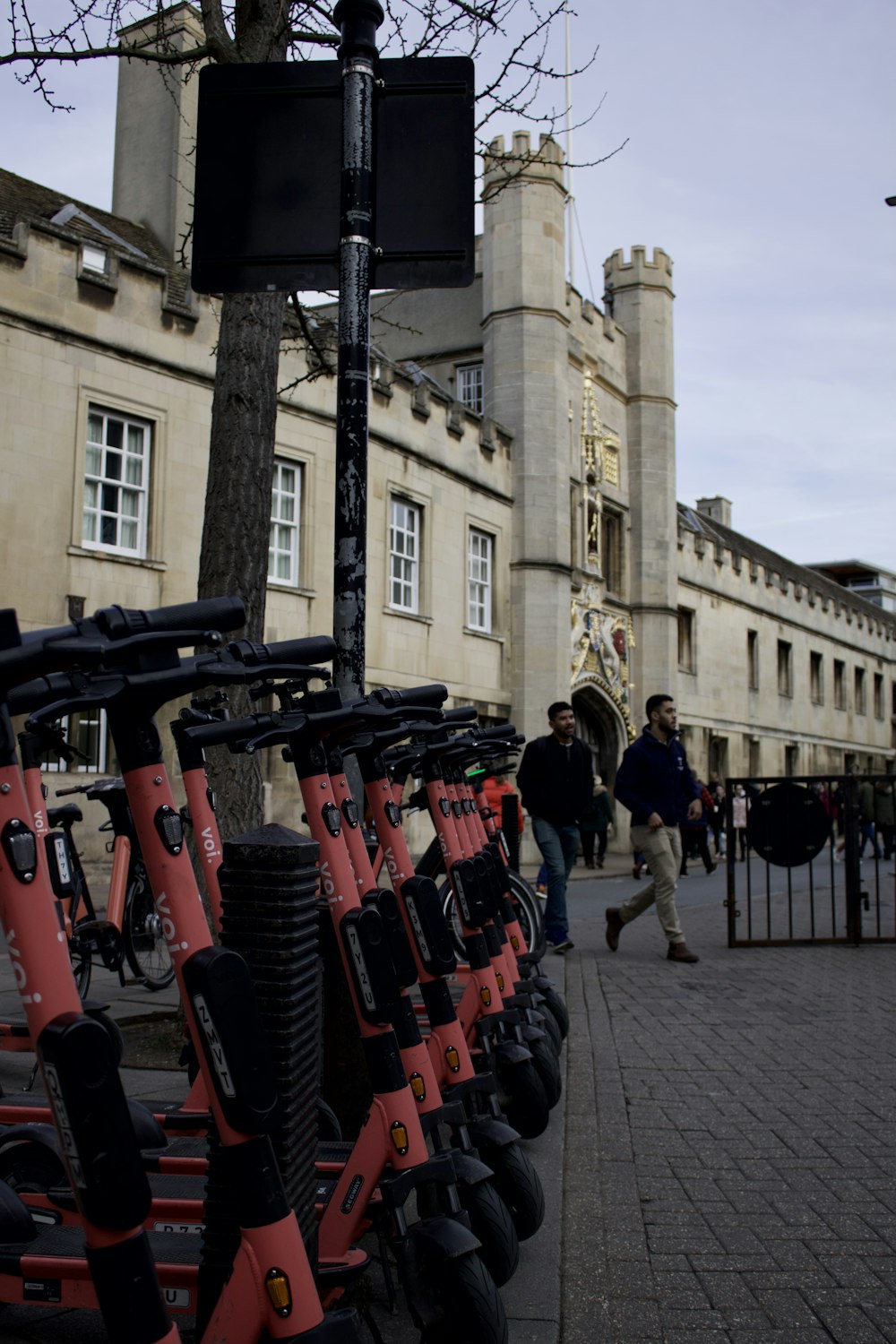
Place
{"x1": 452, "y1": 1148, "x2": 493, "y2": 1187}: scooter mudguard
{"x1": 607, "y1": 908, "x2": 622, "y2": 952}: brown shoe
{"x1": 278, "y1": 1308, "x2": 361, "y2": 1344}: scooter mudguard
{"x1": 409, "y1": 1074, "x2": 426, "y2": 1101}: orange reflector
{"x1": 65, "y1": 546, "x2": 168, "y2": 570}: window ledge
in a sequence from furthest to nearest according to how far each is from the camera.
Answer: {"x1": 65, "y1": 546, "x2": 168, "y2": 570}: window ledge
{"x1": 607, "y1": 908, "x2": 622, "y2": 952}: brown shoe
{"x1": 409, "y1": 1074, "x2": 426, "y2": 1101}: orange reflector
{"x1": 452, "y1": 1148, "x2": 493, "y2": 1187}: scooter mudguard
{"x1": 278, "y1": 1308, "x2": 361, "y2": 1344}: scooter mudguard

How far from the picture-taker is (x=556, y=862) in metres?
9.59

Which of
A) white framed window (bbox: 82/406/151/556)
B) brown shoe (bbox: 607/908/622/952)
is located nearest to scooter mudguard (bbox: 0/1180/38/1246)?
brown shoe (bbox: 607/908/622/952)

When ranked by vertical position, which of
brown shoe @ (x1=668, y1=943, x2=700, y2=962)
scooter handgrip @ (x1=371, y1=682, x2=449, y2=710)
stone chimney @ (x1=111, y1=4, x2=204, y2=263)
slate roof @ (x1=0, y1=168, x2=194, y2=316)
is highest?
stone chimney @ (x1=111, y1=4, x2=204, y2=263)

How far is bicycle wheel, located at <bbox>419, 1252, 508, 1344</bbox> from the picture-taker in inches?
98.0

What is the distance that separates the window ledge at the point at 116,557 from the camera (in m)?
15.2

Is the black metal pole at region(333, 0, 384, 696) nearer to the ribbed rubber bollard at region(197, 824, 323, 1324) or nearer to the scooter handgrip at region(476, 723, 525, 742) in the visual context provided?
the scooter handgrip at region(476, 723, 525, 742)

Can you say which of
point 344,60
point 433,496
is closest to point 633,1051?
point 344,60

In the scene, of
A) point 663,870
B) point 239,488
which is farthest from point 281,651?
point 663,870

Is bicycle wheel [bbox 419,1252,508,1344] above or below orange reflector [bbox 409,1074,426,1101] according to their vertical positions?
below

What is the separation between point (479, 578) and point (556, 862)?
15.6m

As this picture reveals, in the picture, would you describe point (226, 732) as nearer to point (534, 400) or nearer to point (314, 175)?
→ point (314, 175)

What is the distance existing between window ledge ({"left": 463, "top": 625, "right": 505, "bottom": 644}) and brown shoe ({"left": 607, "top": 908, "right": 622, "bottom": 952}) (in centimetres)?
1364

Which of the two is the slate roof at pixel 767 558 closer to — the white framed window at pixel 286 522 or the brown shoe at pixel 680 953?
the white framed window at pixel 286 522

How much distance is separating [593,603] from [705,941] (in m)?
17.5
